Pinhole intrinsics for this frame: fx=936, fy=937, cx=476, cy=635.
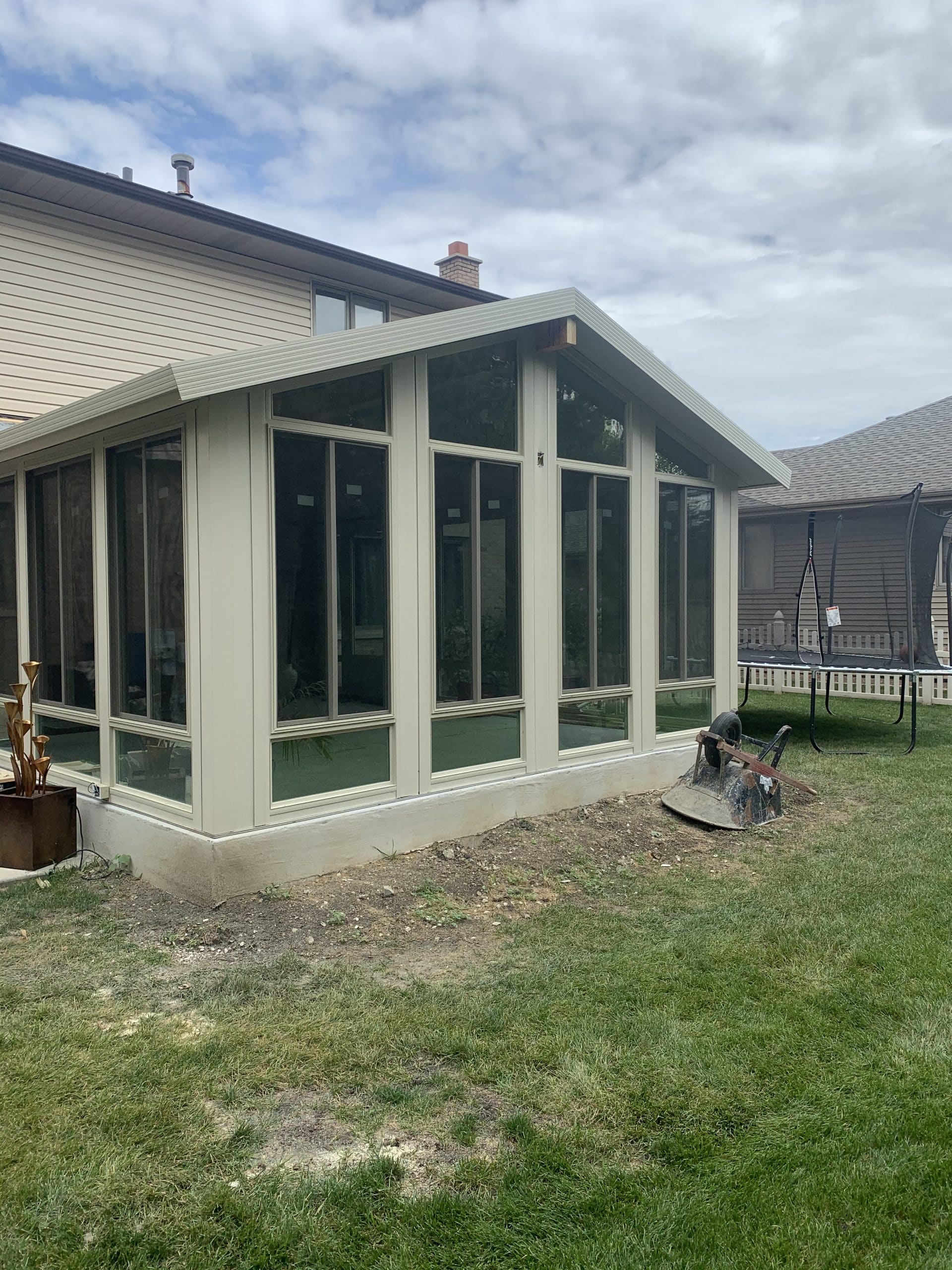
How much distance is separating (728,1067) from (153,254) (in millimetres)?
9575

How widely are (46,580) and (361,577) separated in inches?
94.7

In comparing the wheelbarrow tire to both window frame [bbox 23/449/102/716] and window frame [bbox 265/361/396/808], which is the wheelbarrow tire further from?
window frame [bbox 23/449/102/716]

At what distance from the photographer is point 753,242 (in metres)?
28.4

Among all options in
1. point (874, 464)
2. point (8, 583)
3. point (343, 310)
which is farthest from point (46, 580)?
point (874, 464)

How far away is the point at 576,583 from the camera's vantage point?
696 cm

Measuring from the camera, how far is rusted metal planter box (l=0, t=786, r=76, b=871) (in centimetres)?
550

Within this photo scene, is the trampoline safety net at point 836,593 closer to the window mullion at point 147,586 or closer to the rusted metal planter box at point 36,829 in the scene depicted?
the window mullion at point 147,586

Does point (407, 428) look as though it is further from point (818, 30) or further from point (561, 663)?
point (818, 30)

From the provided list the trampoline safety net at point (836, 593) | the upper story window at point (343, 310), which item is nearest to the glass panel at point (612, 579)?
the upper story window at point (343, 310)

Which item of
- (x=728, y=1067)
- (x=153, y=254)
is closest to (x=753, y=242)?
(x=153, y=254)

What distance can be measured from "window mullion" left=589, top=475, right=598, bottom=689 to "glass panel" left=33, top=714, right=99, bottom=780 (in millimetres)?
3473

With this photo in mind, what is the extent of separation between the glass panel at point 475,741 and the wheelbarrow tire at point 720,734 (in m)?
1.53

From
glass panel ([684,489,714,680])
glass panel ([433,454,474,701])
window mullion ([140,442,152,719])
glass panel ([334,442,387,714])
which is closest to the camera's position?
window mullion ([140,442,152,719])

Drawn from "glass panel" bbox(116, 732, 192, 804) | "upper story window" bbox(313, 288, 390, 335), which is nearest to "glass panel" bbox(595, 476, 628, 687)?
"glass panel" bbox(116, 732, 192, 804)
